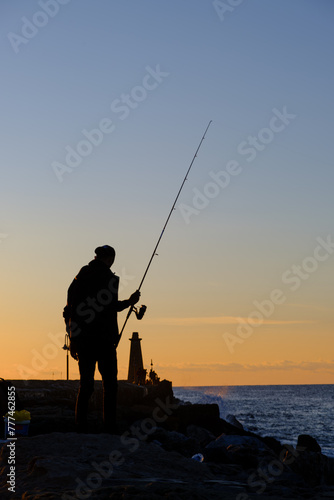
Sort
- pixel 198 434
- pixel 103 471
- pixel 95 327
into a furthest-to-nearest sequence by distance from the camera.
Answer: pixel 198 434 → pixel 95 327 → pixel 103 471

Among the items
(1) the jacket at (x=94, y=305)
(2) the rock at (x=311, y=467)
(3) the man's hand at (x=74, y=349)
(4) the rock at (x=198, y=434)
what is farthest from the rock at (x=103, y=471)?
(4) the rock at (x=198, y=434)

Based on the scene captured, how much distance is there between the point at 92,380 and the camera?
6566 millimetres

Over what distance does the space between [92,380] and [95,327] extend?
1.64 ft

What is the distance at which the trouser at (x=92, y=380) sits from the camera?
21.3 ft

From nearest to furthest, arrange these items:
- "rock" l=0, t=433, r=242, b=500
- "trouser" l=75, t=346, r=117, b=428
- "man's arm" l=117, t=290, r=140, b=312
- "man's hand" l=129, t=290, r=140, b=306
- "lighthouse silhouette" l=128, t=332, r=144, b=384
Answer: "rock" l=0, t=433, r=242, b=500
"trouser" l=75, t=346, r=117, b=428
"man's arm" l=117, t=290, r=140, b=312
"man's hand" l=129, t=290, r=140, b=306
"lighthouse silhouette" l=128, t=332, r=144, b=384

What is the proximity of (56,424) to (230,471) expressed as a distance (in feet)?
11.8

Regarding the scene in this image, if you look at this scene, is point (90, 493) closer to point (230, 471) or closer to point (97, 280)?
point (230, 471)

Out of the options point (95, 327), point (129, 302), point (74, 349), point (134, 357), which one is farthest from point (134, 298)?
point (134, 357)

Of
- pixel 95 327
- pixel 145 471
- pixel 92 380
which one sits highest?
pixel 95 327

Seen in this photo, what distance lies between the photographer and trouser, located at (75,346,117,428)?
6.50m

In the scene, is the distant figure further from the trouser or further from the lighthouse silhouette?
the lighthouse silhouette

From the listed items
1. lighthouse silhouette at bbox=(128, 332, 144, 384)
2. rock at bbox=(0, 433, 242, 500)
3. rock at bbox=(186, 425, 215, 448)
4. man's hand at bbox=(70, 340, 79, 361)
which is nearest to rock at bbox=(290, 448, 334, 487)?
rock at bbox=(0, 433, 242, 500)

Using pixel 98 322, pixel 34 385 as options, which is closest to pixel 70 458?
pixel 98 322

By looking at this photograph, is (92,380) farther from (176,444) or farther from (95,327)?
(176,444)
